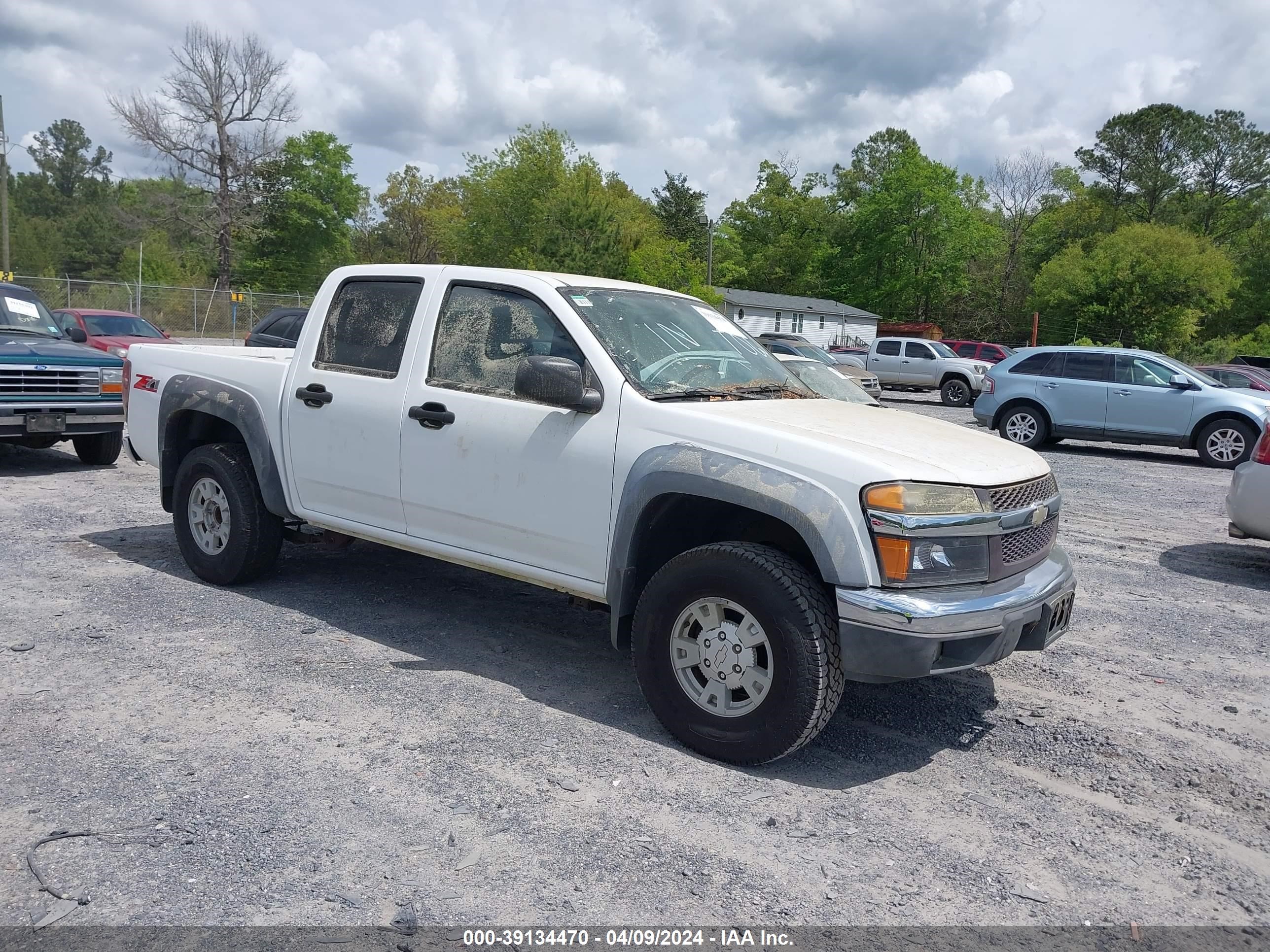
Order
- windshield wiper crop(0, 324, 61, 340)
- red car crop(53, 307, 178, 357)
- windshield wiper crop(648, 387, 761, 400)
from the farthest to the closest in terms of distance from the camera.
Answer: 1. red car crop(53, 307, 178, 357)
2. windshield wiper crop(0, 324, 61, 340)
3. windshield wiper crop(648, 387, 761, 400)

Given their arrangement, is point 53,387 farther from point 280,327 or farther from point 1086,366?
point 1086,366

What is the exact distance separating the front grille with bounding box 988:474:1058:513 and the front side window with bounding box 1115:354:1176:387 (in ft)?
41.5

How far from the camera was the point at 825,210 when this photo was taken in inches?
3228

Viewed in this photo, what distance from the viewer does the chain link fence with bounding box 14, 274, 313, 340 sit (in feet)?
127

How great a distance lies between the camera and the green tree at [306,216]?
62.5 metres

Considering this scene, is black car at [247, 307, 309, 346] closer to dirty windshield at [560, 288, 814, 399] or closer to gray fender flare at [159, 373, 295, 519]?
gray fender flare at [159, 373, 295, 519]

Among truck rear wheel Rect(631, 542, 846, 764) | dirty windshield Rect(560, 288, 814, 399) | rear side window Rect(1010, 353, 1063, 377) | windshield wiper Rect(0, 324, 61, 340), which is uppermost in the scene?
rear side window Rect(1010, 353, 1063, 377)

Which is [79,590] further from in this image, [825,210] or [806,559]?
[825,210]

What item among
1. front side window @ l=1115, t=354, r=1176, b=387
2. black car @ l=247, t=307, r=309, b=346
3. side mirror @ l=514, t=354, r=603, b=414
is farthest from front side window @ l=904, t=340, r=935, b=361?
side mirror @ l=514, t=354, r=603, b=414

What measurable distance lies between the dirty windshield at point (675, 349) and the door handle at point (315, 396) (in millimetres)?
1493

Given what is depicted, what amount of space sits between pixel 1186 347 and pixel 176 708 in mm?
50434

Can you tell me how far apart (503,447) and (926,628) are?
6.75ft

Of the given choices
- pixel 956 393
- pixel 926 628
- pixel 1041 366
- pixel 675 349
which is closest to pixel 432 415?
pixel 675 349

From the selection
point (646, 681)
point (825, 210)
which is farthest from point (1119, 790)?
point (825, 210)
